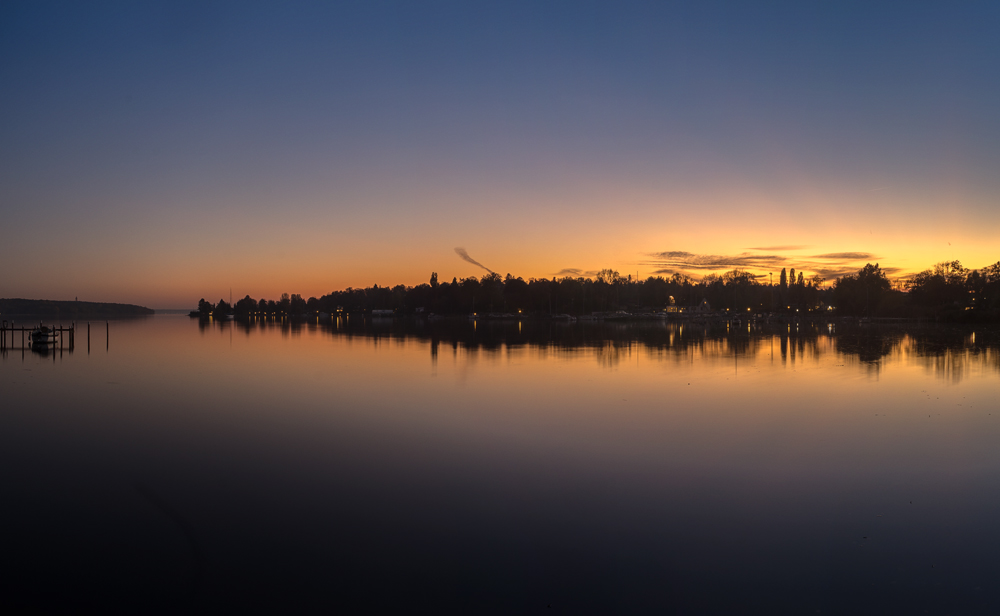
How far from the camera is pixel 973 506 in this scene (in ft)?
28.0

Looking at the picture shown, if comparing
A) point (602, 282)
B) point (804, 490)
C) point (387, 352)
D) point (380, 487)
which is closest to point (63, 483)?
point (380, 487)

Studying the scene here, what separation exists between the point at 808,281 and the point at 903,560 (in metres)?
150

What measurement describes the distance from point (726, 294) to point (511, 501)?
171744 millimetres

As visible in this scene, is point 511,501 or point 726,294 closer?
point 511,501

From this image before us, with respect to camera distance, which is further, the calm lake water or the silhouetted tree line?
the silhouetted tree line

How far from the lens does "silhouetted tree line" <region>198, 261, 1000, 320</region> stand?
9312 centimetres

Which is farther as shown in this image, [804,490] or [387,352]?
[387,352]

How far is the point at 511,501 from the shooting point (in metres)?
8.91

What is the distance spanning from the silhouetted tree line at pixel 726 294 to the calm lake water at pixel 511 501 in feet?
299

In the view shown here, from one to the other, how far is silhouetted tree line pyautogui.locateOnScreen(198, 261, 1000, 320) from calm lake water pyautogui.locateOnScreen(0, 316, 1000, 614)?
299 feet

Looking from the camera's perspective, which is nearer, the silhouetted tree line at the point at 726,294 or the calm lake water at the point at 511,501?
the calm lake water at the point at 511,501

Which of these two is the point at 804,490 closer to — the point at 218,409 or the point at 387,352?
the point at 218,409

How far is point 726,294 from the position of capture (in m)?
168

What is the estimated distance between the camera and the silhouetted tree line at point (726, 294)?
93.1m
